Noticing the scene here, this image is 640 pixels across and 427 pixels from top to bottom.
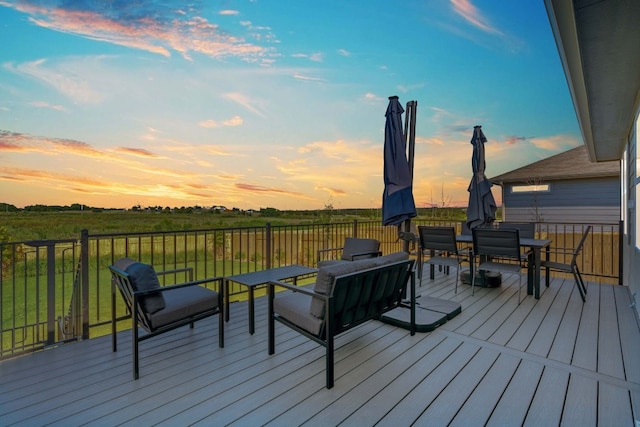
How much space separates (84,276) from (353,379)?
117 inches

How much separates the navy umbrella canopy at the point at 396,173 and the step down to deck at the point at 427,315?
3.90 ft

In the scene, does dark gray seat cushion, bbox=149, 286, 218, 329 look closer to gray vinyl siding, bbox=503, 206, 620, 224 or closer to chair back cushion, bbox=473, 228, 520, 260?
chair back cushion, bbox=473, 228, 520, 260

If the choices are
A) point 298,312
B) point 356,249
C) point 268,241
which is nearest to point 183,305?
point 298,312

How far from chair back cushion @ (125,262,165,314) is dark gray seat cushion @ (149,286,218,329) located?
0.21ft

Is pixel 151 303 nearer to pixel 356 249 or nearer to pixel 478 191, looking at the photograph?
pixel 356 249

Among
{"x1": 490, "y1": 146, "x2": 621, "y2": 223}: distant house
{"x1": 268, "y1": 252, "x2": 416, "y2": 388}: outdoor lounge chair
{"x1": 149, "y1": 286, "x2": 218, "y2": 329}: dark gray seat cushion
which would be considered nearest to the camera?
{"x1": 268, "y1": 252, "x2": 416, "y2": 388}: outdoor lounge chair

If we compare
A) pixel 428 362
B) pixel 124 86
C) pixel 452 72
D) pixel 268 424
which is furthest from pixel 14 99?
pixel 452 72

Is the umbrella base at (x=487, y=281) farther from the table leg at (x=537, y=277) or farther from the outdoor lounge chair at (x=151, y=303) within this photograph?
the outdoor lounge chair at (x=151, y=303)

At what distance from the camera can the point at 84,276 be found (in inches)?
123

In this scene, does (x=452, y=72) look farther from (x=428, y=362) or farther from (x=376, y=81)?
(x=428, y=362)

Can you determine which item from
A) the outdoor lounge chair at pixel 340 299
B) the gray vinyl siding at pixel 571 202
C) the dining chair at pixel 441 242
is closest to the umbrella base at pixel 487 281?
the dining chair at pixel 441 242

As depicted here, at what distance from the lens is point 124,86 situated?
21.2ft

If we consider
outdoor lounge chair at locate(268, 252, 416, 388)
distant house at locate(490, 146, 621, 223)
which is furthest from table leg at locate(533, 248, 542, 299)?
distant house at locate(490, 146, 621, 223)

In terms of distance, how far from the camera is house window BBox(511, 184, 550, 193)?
10.7m
